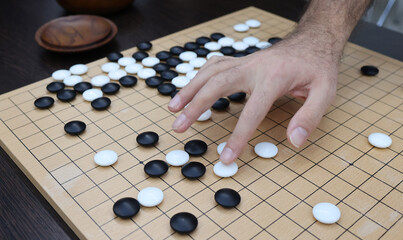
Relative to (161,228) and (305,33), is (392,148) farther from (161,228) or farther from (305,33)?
(161,228)

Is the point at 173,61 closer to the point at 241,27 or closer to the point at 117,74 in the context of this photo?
the point at 117,74

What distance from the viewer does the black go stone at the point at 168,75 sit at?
1.12 meters

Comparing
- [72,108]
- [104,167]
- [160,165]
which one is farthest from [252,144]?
[72,108]

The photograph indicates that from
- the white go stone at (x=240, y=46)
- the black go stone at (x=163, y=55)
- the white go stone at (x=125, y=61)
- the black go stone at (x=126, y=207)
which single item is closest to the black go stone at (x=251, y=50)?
the white go stone at (x=240, y=46)

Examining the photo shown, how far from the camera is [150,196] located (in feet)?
2.39

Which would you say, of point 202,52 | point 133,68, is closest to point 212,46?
point 202,52

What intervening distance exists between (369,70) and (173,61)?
1.81ft

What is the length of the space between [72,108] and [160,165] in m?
0.33

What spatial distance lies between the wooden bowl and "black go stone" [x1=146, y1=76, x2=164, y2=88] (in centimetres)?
47

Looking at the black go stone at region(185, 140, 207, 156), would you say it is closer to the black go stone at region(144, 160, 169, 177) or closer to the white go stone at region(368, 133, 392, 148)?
the black go stone at region(144, 160, 169, 177)

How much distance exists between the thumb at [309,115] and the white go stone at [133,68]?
0.51 metres

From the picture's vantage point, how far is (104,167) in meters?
0.82

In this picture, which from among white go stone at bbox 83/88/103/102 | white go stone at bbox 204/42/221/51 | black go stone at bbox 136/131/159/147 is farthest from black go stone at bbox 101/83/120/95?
white go stone at bbox 204/42/221/51

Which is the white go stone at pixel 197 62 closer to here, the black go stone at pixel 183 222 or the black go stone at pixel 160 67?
the black go stone at pixel 160 67
